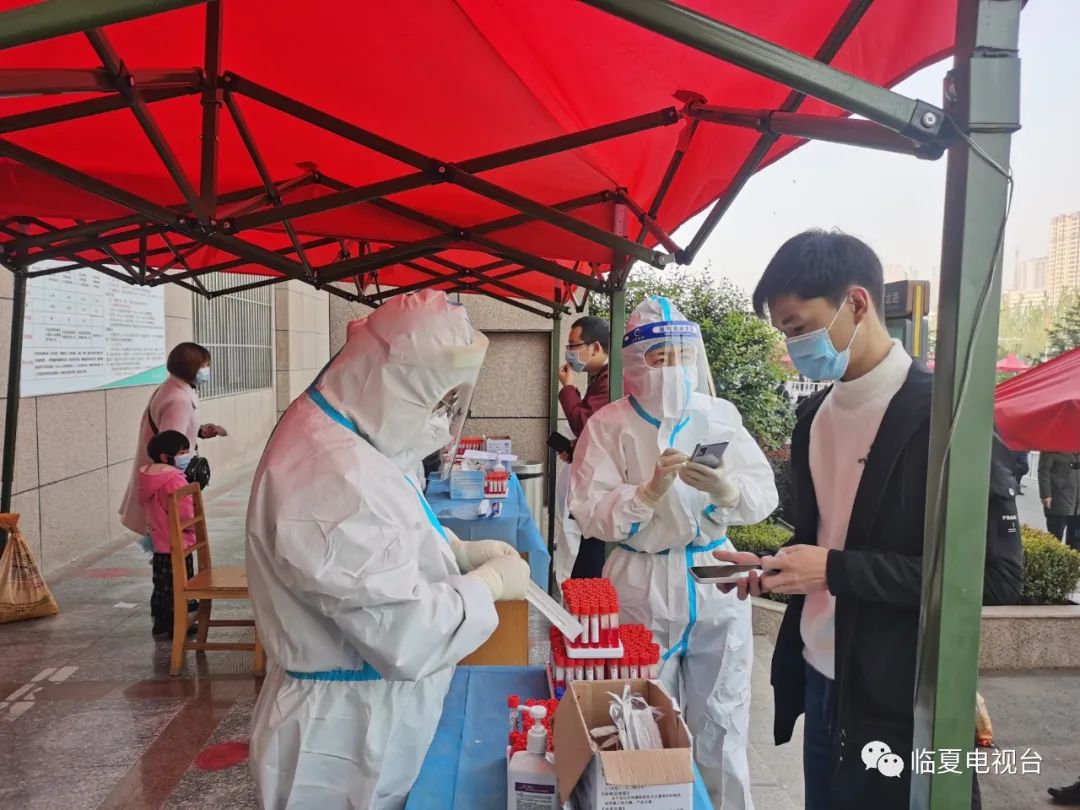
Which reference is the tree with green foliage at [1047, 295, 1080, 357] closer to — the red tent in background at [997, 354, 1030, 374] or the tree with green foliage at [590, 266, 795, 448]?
the red tent in background at [997, 354, 1030, 374]

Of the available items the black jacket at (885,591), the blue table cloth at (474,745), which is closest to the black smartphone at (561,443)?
the blue table cloth at (474,745)

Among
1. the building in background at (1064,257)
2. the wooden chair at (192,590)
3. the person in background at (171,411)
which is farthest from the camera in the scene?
the building in background at (1064,257)

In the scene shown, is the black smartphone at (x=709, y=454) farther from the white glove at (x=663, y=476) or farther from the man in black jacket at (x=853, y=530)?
the man in black jacket at (x=853, y=530)

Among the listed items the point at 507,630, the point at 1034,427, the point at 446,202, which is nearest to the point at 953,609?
the point at 507,630

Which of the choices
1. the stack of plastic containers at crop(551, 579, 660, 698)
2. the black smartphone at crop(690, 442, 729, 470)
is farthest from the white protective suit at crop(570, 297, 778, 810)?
the stack of plastic containers at crop(551, 579, 660, 698)

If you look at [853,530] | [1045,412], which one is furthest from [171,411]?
[1045,412]

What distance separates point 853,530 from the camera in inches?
63.2

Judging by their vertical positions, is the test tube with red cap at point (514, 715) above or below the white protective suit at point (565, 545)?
above

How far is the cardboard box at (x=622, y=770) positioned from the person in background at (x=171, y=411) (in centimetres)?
406

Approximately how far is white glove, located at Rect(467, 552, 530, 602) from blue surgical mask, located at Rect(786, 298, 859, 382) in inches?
34.2

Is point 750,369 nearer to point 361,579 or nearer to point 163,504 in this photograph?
point 163,504

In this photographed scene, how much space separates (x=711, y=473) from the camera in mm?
2414

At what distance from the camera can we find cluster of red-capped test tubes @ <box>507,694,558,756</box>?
1656 mm

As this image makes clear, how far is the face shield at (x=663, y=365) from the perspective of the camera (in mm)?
2779
